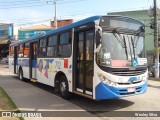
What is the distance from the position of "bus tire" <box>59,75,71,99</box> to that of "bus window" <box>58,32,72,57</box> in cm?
98

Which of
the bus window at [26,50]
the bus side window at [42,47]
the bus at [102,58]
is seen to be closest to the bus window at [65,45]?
the bus at [102,58]

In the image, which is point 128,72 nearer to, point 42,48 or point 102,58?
point 102,58

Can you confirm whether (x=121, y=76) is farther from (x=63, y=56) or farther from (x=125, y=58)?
(x=63, y=56)

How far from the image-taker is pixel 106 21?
8336 mm

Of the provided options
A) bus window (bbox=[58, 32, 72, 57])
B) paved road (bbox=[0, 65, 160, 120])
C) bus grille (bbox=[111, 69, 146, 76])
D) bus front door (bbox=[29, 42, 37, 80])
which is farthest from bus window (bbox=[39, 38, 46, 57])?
bus grille (bbox=[111, 69, 146, 76])

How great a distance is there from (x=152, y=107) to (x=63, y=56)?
3.96 metres

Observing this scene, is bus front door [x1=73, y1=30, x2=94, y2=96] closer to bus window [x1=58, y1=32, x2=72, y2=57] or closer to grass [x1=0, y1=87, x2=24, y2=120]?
bus window [x1=58, y1=32, x2=72, y2=57]

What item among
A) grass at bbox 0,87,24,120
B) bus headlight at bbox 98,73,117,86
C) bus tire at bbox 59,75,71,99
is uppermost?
bus headlight at bbox 98,73,117,86

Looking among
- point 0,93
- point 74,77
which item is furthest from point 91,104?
point 0,93

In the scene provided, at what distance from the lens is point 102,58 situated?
8.12 m

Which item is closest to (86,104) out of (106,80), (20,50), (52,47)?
(106,80)

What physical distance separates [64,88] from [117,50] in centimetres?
314

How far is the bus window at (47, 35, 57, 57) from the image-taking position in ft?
37.7

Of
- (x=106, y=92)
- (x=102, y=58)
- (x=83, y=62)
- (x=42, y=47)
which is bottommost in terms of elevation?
(x=106, y=92)
